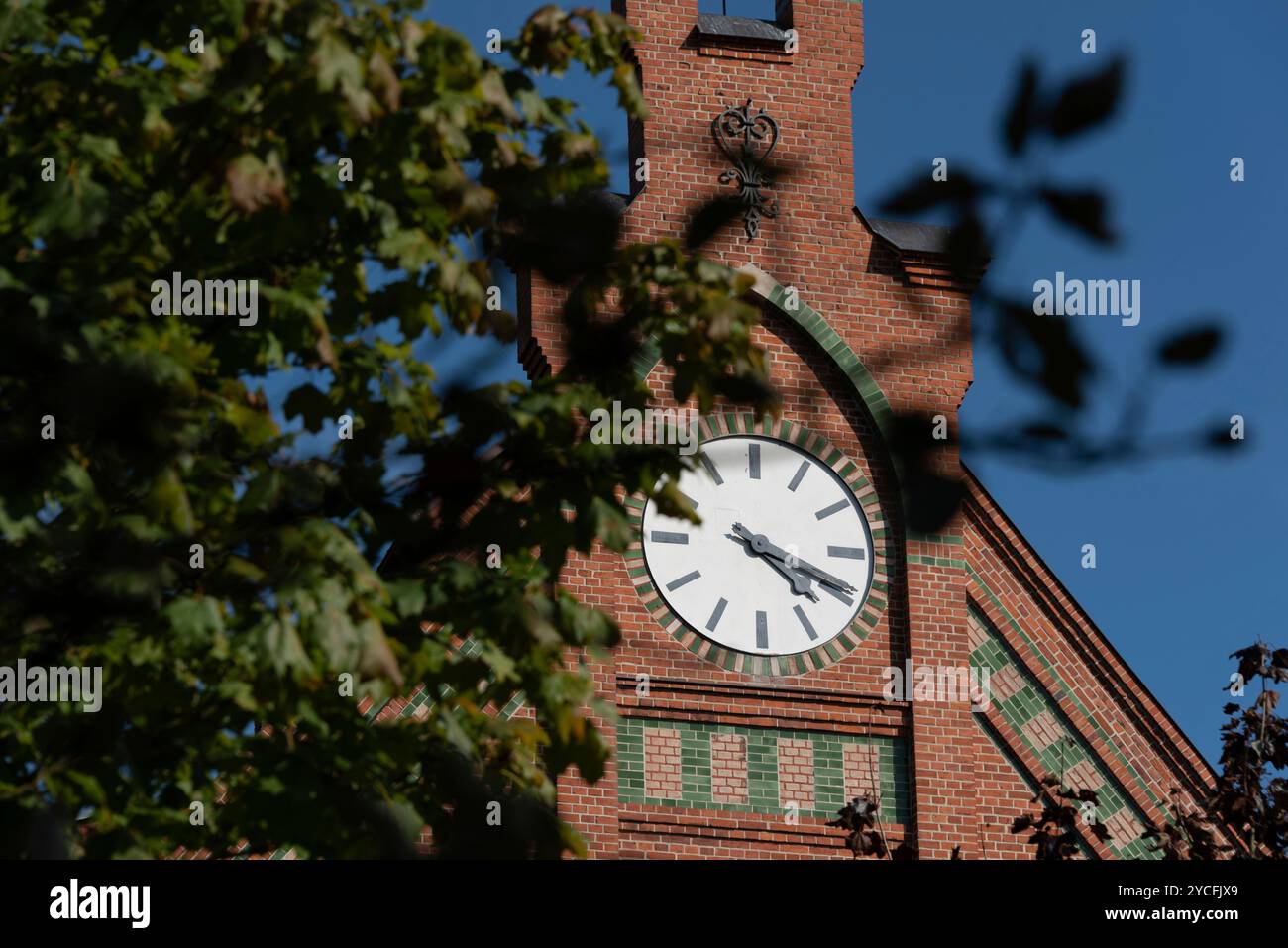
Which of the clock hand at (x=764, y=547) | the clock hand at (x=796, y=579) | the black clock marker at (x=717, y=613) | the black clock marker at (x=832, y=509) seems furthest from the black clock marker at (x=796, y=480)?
the black clock marker at (x=717, y=613)

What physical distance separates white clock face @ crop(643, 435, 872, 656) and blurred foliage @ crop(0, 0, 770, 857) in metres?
6.96

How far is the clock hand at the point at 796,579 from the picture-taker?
1452 centimetres

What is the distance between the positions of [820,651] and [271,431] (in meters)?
8.15

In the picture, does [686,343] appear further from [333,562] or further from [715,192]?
[715,192]

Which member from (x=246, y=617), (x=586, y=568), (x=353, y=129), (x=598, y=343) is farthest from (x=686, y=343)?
(x=586, y=568)

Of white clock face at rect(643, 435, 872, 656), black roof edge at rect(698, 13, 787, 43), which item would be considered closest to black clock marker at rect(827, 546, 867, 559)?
white clock face at rect(643, 435, 872, 656)

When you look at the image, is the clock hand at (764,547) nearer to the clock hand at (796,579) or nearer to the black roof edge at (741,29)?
the clock hand at (796,579)

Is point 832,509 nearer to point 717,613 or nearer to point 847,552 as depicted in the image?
point 847,552

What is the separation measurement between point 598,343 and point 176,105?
518cm

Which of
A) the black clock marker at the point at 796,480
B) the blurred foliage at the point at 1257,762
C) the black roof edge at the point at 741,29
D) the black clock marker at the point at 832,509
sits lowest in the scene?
the blurred foliage at the point at 1257,762

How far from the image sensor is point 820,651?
14500 millimetres

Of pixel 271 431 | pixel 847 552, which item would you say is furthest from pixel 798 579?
pixel 271 431

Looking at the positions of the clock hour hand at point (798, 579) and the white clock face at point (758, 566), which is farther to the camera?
the clock hour hand at point (798, 579)

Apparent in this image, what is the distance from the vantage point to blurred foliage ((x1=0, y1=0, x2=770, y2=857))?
6031 mm
